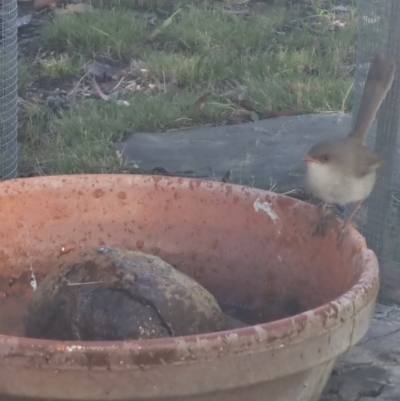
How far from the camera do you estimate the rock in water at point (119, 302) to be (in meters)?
2.22

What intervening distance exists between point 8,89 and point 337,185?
87.1 inches

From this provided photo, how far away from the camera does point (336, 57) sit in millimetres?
6270

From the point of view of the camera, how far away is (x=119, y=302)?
7.35ft

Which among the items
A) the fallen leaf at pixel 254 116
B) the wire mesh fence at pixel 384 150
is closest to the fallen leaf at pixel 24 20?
the fallen leaf at pixel 254 116

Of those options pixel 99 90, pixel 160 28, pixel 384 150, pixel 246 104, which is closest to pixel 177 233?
pixel 384 150

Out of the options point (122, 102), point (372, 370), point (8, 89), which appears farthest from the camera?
point (122, 102)

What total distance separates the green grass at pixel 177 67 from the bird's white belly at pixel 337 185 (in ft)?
5.23

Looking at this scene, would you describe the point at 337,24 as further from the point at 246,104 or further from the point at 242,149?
the point at 242,149

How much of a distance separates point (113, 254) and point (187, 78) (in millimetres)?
3752

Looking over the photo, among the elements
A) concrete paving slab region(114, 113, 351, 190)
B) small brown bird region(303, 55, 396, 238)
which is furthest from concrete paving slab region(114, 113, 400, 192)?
small brown bird region(303, 55, 396, 238)

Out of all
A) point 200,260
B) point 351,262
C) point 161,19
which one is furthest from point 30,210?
point 161,19

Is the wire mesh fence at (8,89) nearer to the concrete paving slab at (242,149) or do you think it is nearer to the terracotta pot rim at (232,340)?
the concrete paving slab at (242,149)

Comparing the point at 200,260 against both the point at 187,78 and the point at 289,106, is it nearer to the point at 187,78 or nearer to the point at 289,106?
the point at 289,106

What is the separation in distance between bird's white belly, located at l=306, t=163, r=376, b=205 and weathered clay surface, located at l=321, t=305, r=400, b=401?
0.53 metres
